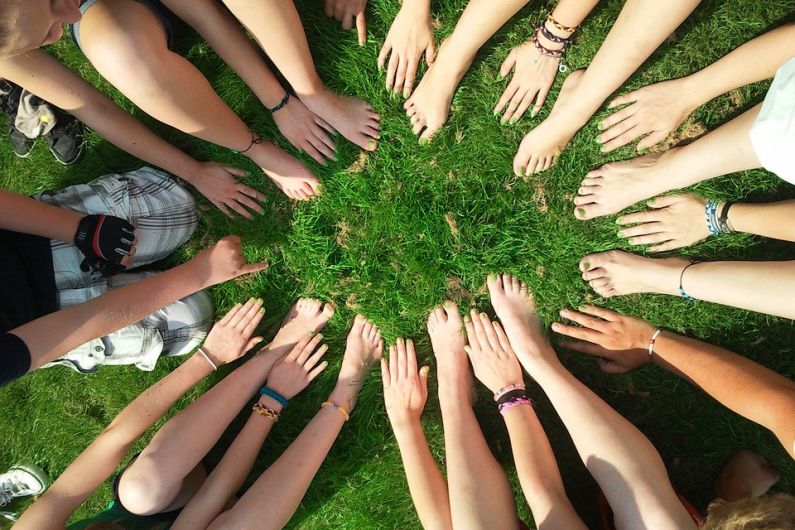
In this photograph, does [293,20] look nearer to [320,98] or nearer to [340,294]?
[320,98]

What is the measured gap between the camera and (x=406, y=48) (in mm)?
2361

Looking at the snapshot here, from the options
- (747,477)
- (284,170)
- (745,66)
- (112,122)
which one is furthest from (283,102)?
(747,477)

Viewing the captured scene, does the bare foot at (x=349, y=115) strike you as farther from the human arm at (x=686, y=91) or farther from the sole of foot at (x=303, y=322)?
the human arm at (x=686, y=91)

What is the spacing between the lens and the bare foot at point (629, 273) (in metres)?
2.30

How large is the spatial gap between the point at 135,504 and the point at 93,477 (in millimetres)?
238

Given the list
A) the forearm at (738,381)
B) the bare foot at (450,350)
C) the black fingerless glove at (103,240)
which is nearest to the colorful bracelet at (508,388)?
the bare foot at (450,350)

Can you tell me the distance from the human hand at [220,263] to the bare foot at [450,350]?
895mm

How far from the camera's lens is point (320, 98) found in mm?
2363

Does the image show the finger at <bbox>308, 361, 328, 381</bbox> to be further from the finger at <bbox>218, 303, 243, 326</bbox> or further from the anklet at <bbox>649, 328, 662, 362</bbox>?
the anklet at <bbox>649, 328, 662, 362</bbox>

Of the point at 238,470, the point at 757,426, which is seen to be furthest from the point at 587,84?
the point at 238,470

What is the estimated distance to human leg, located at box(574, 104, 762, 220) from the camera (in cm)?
188

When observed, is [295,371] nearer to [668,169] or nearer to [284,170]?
[284,170]

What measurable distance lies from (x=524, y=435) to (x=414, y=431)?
0.48m

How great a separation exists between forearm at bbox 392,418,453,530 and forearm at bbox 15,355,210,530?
979mm
